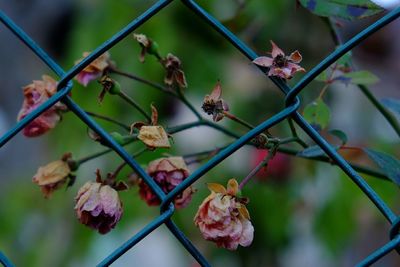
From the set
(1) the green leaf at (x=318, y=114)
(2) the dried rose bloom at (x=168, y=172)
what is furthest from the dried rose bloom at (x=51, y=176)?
(1) the green leaf at (x=318, y=114)

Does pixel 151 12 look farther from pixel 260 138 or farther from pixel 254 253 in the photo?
pixel 254 253

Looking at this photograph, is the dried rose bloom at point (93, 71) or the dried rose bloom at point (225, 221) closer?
the dried rose bloom at point (225, 221)

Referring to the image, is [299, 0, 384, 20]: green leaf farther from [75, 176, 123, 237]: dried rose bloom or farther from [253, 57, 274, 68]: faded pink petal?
[75, 176, 123, 237]: dried rose bloom

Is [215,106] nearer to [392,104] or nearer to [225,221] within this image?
[225,221]

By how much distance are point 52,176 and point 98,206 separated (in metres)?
0.11

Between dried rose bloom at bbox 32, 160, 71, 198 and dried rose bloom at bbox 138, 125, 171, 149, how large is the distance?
137 millimetres

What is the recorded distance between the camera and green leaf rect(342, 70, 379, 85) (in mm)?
740

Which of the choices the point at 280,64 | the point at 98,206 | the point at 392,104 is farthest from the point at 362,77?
the point at 98,206

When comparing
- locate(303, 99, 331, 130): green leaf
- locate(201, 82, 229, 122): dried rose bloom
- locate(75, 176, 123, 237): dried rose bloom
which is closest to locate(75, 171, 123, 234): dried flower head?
locate(75, 176, 123, 237): dried rose bloom

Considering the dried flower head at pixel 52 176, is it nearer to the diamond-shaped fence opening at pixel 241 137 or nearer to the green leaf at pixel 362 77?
the diamond-shaped fence opening at pixel 241 137

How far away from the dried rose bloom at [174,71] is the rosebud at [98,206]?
116 mm

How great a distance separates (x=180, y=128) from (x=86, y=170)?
1.52m

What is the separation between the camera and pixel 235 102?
A: 1.89 m

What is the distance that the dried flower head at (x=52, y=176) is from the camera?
0.73 meters
